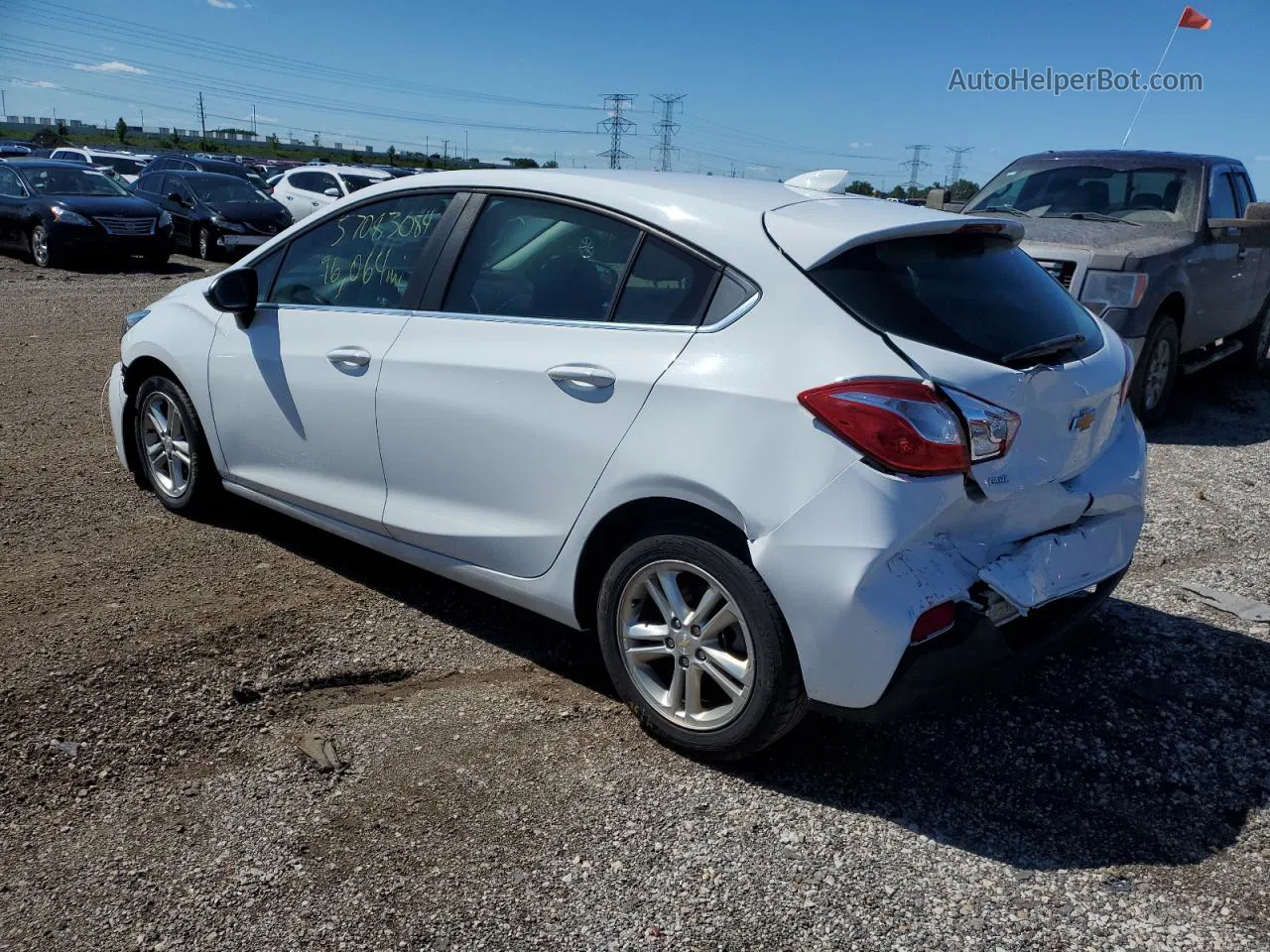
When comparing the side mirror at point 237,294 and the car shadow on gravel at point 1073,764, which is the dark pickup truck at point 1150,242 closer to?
the car shadow on gravel at point 1073,764

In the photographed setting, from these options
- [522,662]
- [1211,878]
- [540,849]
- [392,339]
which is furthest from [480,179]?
[1211,878]

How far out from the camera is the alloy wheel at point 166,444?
4.99m

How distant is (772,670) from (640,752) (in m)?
0.61

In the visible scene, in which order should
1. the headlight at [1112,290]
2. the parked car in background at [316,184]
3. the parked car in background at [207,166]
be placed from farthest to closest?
1. the parked car in background at [207,166]
2. the parked car in background at [316,184]
3. the headlight at [1112,290]

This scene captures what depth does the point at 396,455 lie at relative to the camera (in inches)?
152

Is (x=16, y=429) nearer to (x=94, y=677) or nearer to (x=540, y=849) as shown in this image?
(x=94, y=677)

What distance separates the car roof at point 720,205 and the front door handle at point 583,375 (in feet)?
1.56

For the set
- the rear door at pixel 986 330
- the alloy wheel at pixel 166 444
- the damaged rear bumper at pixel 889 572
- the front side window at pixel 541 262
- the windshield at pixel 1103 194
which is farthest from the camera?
the windshield at pixel 1103 194

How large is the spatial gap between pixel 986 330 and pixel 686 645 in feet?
4.09

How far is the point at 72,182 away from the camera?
56.8 feet

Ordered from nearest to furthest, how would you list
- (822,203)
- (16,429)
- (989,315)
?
(989,315)
(822,203)
(16,429)

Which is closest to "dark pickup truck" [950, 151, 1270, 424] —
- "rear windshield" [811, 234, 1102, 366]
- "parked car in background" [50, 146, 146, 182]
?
"rear windshield" [811, 234, 1102, 366]

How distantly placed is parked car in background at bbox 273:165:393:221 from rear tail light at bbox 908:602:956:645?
18.2 meters

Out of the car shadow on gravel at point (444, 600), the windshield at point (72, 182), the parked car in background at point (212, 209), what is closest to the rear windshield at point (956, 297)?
the car shadow on gravel at point (444, 600)
